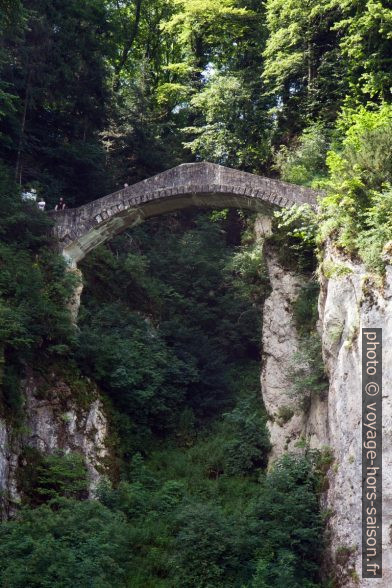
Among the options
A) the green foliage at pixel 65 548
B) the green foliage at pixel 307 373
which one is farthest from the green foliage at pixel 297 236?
the green foliage at pixel 65 548

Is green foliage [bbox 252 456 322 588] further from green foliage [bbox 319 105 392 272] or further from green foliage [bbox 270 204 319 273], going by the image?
green foliage [bbox 270 204 319 273]

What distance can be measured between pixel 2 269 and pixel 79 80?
30.0 feet

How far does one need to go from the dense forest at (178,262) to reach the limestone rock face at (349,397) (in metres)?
0.38

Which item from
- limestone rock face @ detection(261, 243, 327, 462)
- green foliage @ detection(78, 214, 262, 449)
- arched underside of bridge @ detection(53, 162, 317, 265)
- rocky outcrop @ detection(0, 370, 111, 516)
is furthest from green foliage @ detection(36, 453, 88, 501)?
arched underside of bridge @ detection(53, 162, 317, 265)

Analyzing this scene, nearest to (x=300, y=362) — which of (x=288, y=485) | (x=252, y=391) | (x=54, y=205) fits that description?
(x=288, y=485)

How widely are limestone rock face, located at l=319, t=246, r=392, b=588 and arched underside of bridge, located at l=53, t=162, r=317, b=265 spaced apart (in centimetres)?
291

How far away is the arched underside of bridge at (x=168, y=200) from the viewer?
52.9 ft

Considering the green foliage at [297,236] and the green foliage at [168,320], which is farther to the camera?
the green foliage at [168,320]

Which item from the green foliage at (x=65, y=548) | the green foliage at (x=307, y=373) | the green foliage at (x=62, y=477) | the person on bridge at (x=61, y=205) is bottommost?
the green foliage at (x=65, y=548)

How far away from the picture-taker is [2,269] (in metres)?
14.5

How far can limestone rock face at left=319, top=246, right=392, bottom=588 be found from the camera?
11.1 metres

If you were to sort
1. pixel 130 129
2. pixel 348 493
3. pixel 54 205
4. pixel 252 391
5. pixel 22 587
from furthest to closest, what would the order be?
pixel 130 129 < pixel 54 205 < pixel 252 391 < pixel 348 493 < pixel 22 587

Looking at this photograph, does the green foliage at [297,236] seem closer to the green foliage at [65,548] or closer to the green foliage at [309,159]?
the green foliage at [309,159]

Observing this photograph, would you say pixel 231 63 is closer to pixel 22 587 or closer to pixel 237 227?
pixel 237 227
